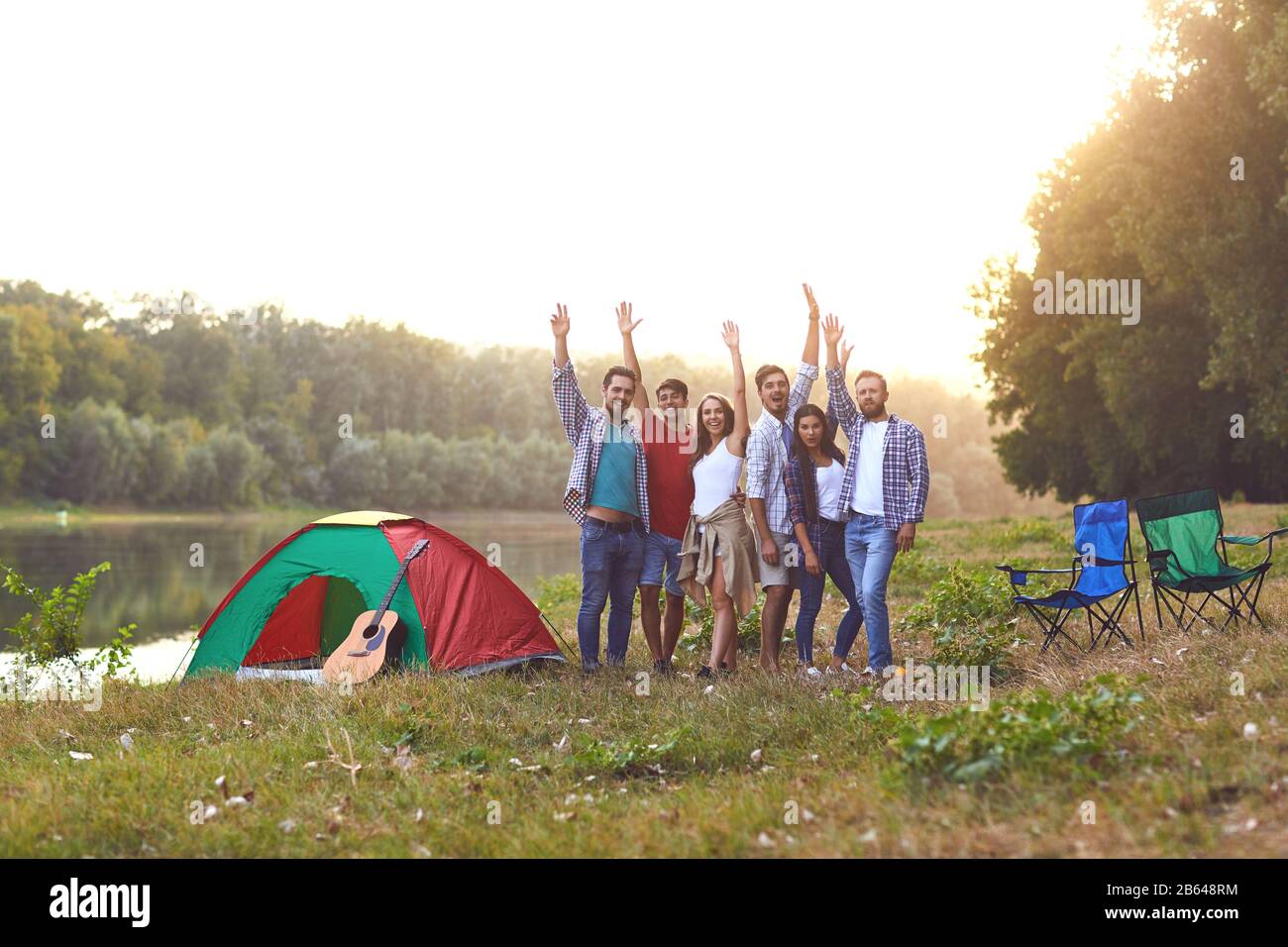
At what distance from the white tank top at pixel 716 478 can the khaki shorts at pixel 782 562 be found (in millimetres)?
350

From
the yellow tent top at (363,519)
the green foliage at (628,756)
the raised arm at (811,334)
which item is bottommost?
the green foliage at (628,756)

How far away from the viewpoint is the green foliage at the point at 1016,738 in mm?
4582

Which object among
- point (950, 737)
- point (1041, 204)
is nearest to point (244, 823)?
point (950, 737)

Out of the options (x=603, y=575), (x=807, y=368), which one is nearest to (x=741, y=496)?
(x=807, y=368)

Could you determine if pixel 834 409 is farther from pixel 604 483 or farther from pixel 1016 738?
pixel 1016 738

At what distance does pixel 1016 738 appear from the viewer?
15.3 feet

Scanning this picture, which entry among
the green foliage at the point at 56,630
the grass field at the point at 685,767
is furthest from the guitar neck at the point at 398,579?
the green foliage at the point at 56,630

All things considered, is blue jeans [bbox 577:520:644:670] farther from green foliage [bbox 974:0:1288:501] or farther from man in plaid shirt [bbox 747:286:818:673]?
green foliage [bbox 974:0:1288:501]

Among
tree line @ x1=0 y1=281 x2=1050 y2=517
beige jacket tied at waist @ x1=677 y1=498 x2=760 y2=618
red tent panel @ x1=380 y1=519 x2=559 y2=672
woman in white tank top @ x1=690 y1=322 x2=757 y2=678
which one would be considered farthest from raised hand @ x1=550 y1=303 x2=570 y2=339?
tree line @ x1=0 y1=281 x2=1050 y2=517

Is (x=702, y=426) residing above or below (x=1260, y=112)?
below

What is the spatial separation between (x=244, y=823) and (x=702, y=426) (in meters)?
3.89

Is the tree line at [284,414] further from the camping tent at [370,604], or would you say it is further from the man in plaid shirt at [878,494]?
the man in plaid shirt at [878,494]
